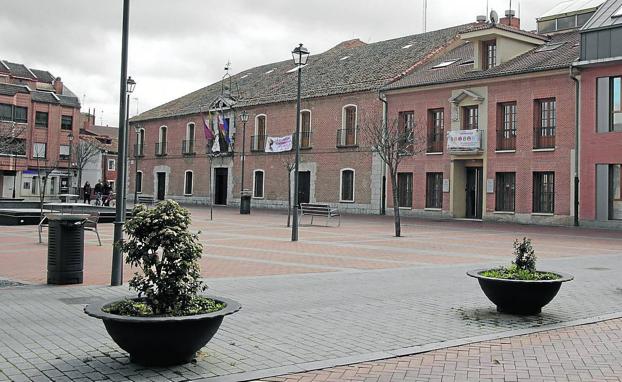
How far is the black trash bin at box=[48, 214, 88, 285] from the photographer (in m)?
9.46

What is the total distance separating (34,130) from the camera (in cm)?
Answer: 6031

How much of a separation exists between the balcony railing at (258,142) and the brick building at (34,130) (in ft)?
75.6

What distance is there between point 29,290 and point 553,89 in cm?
2402

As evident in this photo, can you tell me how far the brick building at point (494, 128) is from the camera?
27.3 metres

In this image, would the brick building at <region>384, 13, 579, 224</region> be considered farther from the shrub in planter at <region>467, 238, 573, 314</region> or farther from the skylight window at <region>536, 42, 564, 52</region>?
the shrub in planter at <region>467, 238, 573, 314</region>

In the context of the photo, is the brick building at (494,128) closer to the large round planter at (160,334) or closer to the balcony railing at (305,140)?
the balcony railing at (305,140)

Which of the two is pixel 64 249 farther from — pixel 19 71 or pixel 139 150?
pixel 19 71

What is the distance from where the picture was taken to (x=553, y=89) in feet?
89.8

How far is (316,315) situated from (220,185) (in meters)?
38.7

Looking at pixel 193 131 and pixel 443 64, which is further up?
pixel 443 64

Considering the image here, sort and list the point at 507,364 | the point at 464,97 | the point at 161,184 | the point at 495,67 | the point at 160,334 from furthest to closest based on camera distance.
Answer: the point at 161,184 < the point at 464,97 < the point at 495,67 < the point at 507,364 < the point at 160,334

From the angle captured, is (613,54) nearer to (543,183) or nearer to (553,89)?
(553,89)

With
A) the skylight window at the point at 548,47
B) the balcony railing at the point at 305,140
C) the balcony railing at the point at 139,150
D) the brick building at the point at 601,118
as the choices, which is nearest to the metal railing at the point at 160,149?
the balcony railing at the point at 139,150

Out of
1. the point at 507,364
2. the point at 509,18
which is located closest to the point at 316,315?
the point at 507,364
